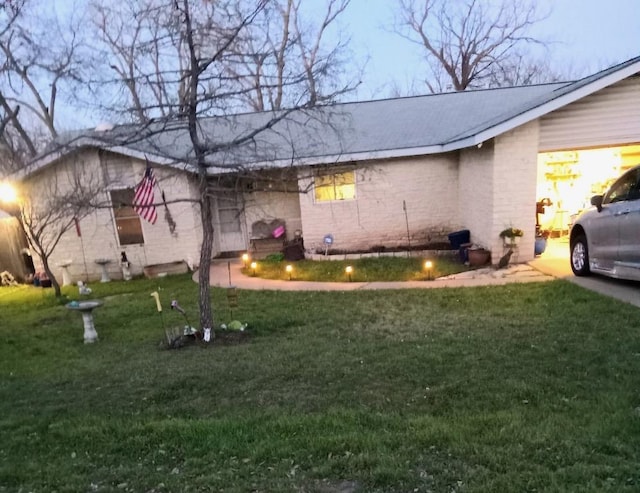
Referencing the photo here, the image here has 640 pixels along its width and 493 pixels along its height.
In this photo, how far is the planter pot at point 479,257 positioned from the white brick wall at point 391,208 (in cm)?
266

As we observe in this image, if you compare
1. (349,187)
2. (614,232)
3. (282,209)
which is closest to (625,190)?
(614,232)

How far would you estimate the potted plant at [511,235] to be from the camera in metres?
9.65

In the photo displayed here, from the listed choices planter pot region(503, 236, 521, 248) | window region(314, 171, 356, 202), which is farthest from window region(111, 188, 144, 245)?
planter pot region(503, 236, 521, 248)

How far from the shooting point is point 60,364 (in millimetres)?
6273

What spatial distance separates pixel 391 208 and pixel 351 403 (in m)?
9.20

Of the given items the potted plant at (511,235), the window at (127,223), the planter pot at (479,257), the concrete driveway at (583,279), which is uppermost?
the window at (127,223)

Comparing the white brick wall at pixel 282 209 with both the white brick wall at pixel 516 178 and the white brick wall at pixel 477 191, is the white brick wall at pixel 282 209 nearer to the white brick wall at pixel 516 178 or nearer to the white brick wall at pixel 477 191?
the white brick wall at pixel 477 191

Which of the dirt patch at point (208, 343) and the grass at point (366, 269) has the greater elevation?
the grass at point (366, 269)

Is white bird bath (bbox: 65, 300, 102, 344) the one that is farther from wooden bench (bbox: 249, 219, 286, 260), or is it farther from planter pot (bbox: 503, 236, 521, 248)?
planter pot (bbox: 503, 236, 521, 248)

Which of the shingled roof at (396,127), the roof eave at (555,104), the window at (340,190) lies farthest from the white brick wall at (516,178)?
the window at (340,190)

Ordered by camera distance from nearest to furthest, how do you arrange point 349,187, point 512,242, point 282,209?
point 512,242 < point 349,187 < point 282,209

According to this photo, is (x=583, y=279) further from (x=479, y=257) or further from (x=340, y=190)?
(x=340, y=190)

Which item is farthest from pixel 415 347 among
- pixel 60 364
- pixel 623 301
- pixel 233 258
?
pixel 233 258

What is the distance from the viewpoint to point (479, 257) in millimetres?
10117
